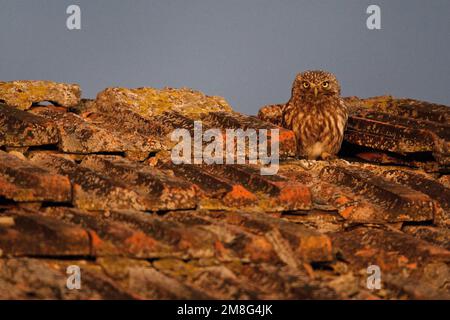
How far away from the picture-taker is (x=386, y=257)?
5.32 metres

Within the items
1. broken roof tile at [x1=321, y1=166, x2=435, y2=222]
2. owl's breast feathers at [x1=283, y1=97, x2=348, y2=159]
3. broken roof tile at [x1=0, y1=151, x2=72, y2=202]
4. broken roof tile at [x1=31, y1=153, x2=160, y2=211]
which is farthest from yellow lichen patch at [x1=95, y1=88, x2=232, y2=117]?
broken roof tile at [x1=0, y1=151, x2=72, y2=202]

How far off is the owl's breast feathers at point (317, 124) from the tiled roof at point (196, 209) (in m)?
0.20

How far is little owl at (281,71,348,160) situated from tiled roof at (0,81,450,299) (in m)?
0.22

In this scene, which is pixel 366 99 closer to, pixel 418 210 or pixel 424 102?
pixel 424 102

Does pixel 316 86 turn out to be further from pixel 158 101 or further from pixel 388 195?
pixel 388 195

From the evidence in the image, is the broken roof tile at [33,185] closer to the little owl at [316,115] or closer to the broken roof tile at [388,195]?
the broken roof tile at [388,195]

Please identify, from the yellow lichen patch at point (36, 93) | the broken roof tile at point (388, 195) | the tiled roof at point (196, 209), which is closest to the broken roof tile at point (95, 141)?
the tiled roof at point (196, 209)

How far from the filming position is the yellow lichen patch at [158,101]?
26.0 feet

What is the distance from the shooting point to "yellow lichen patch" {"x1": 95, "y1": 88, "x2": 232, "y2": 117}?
7.93m

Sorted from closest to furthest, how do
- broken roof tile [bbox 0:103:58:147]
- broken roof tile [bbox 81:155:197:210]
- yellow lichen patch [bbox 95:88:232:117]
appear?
broken roof tile [bbox 81:155:197:210] < broken roof tile [bbox 0:103:58:147] < yellow lichen patch [bbox 95:88:232:117]

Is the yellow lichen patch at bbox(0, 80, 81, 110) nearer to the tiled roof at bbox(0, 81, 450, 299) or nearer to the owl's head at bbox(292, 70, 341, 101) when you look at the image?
the tiled roof at bbox(0, 81, 450, 299)

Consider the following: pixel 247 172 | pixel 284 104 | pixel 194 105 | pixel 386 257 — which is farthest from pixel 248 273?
pixel 284 104

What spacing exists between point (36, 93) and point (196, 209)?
280cm

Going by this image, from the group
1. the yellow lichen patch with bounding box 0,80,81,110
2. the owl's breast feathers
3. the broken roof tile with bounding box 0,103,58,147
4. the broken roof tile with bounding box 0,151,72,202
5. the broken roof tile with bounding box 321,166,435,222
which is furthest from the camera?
the owl's breast feathers
